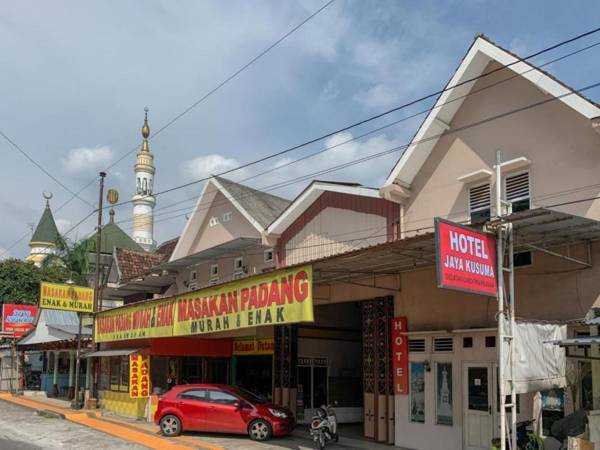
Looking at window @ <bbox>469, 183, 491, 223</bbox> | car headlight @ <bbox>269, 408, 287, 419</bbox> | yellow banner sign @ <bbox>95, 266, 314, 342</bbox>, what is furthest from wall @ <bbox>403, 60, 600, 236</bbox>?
car headlight @ <bbox>269, 408, 287, 419</bbox>

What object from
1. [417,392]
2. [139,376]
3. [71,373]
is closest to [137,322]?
[139,376]

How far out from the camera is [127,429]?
2022cm

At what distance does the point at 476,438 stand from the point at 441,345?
7.46 feet

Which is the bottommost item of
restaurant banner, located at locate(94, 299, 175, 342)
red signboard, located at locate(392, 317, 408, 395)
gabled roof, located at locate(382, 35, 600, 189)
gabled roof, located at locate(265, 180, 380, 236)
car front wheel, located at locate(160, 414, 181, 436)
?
car front wheel, located at locate(160, 414, 181, 436)

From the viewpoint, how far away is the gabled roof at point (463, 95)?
1320 centimetres

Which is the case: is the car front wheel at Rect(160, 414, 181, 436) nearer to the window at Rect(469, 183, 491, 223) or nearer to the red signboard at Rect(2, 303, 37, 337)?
the window at Rect(469, 183, 491, 223)

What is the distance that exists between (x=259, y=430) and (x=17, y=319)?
29580mm

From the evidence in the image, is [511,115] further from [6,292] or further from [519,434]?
[6,292]

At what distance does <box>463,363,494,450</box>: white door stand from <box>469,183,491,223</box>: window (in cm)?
344

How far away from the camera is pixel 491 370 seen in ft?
46.1

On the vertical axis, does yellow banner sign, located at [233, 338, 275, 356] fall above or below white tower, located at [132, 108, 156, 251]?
below

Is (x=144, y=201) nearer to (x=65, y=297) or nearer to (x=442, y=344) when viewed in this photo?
(x=65, y=297)

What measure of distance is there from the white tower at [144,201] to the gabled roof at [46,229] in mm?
10796

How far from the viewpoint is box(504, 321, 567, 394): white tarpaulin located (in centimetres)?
1052
